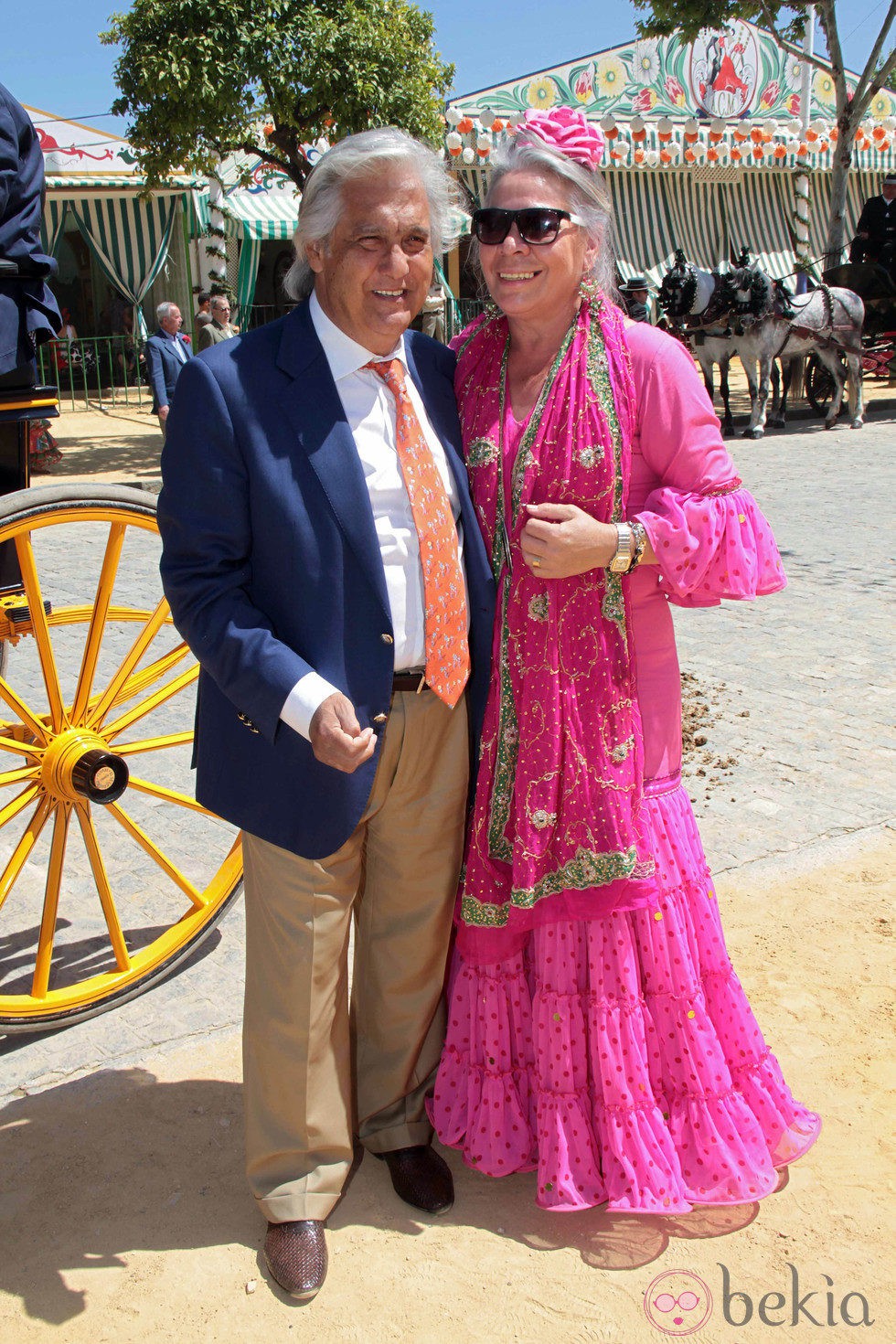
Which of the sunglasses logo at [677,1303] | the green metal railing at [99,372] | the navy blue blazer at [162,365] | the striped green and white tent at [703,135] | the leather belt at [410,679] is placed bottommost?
the sunglasses logo at [677,1303]

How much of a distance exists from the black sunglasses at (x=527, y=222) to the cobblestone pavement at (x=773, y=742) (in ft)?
6.58

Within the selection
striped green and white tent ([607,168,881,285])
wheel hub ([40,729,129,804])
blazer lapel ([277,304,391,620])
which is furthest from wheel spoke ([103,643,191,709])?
A: striped green and white tent ([607,168,881,285])

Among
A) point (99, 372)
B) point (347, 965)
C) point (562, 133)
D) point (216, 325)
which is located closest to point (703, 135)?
point (99, 372)

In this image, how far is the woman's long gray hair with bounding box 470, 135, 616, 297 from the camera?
2137mm

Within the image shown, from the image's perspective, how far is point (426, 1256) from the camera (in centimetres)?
224

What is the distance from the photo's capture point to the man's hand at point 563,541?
205 centimetres

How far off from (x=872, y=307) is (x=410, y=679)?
15.0m

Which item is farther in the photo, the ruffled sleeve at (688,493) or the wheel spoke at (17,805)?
the wheel spoke at (17,805)

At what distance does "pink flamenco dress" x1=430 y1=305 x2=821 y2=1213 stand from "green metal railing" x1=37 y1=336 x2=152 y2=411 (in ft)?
60.3

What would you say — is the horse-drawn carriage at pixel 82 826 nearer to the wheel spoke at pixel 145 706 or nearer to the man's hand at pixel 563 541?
the wheel spoke at pixel 145 706

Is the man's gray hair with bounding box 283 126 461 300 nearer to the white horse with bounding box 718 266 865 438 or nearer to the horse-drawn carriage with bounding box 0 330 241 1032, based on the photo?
the horse-drawn carriage with bounding box 0 330 241 1032

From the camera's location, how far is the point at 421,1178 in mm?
2395

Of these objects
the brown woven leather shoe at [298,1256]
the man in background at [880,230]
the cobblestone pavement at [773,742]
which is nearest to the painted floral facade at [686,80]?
the man in background at [880,230]

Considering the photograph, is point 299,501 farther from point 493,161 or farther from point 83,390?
point 83,390
